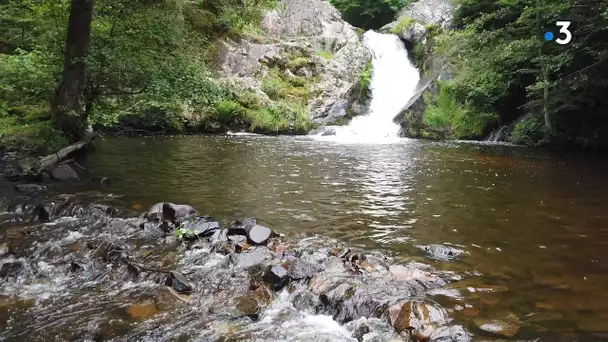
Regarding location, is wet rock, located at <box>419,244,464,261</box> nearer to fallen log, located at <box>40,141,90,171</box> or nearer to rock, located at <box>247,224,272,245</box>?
rock, located at <box>247,224,272,245</box>

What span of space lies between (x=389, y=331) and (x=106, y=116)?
10.7m

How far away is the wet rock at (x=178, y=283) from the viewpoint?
→ 479cm

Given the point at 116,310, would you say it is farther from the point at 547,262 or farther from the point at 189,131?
the point at 189,131

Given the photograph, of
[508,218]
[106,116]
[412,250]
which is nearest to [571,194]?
[508,218]

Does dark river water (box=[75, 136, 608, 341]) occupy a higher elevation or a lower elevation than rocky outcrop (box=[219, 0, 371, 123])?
lower

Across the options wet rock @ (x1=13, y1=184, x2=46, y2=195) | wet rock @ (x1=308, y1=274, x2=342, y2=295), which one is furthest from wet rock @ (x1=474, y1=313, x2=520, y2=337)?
wet rock @ (x1=13, y1=184, x2=46, y2=195)

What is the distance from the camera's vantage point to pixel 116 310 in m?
4.32

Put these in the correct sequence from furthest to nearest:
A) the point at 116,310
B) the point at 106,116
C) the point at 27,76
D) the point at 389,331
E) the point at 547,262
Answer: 1. the point at 106,116
2. the point at 27,76
3. the point at 547,262
4. the point at 116,310
5. the point at 389,331

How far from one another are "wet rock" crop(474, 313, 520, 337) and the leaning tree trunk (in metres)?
10.6

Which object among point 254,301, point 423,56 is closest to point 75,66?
point 254,301

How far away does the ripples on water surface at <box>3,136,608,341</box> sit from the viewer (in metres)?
4.64

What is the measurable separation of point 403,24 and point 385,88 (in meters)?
5.82

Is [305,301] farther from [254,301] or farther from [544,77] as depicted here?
[544,77]

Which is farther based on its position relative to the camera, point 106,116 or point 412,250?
point 106,116
